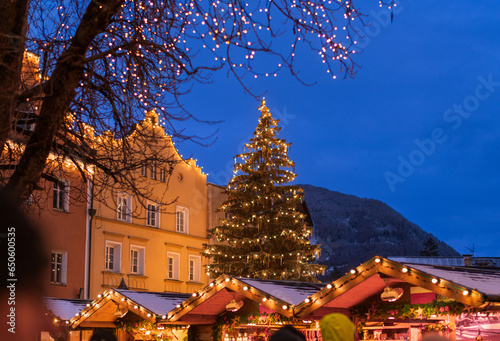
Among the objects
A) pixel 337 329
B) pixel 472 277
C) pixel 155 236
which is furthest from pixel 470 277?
pixel 155 236

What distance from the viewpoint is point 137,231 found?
29.5m

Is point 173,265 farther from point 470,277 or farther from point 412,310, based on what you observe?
point 470,277

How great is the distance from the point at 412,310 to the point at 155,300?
24.7 ft

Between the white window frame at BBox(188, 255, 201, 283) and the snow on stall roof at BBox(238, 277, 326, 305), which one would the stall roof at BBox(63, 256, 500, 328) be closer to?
the snow on stall roof at BBox(238, 277, 326, 305)

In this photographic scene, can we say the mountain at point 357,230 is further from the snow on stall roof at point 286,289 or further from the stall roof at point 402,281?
the stall roof at point 402,281

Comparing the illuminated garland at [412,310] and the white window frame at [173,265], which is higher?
the white window frame at [173,265]

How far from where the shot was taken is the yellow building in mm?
27141

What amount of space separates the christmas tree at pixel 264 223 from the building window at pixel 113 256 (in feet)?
14.2

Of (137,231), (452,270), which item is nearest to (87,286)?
(137,231)

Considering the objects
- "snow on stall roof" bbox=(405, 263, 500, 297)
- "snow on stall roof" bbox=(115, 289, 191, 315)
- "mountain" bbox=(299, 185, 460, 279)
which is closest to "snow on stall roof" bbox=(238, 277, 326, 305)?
"snow on stall roof" bbox=(115, 289, 191, 315)

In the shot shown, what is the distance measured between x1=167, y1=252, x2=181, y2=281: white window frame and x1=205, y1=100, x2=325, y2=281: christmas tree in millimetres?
1717

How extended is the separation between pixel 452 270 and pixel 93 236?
17839 millimetres

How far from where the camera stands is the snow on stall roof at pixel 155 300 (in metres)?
16.2

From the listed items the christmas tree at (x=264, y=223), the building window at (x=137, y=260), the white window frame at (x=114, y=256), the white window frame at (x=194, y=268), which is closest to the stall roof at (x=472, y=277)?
the christmas tree at (x=264, y=223)
